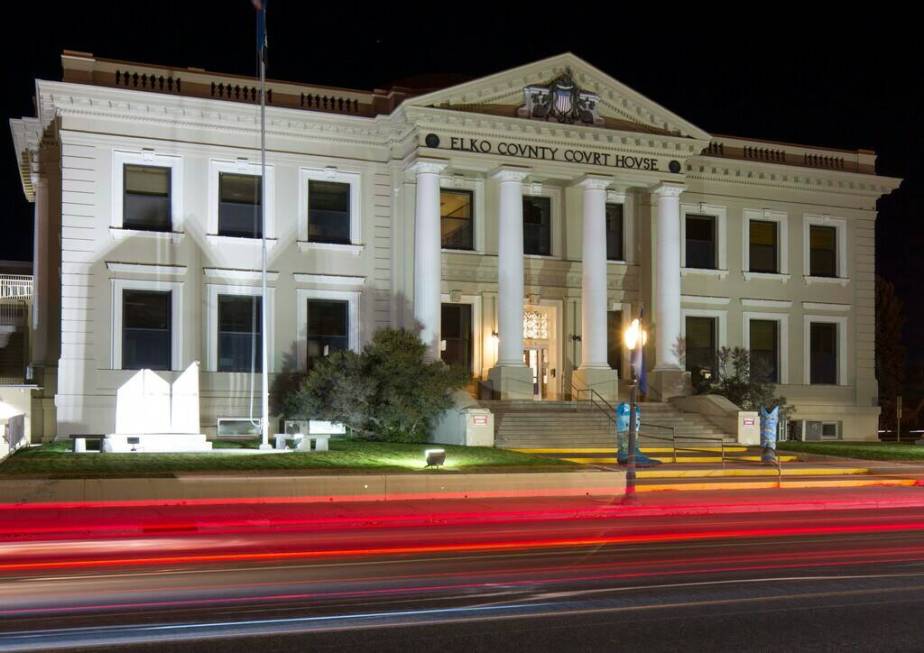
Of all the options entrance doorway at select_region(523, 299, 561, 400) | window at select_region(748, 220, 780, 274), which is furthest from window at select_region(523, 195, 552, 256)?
window at select_region(748, 220, 780, 274)

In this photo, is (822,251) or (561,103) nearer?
(561,103)

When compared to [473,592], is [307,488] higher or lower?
lower

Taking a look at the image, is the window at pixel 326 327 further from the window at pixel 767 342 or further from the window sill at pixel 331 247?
the window at pixel 767 342

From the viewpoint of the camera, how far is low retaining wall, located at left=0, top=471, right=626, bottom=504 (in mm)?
18891

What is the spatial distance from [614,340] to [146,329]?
1607cm

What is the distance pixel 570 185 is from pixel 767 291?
362 inches

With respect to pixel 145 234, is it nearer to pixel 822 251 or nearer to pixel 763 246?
pixel 763 246

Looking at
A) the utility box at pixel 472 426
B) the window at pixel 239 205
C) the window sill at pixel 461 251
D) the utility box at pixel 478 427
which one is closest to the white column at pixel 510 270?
the window sill at pixel 461 251

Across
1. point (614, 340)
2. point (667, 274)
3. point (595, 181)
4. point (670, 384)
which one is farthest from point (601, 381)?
point (595, 181)

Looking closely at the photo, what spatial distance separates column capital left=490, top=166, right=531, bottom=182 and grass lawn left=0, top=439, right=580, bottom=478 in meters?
10.0

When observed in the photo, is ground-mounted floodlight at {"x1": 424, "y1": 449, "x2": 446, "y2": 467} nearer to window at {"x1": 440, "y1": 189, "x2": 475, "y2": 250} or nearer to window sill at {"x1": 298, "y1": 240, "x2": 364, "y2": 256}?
window sill at {"x1": 298, "y1": 240, "x2": 364, "y2": 256}

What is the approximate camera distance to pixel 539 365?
3734 cm

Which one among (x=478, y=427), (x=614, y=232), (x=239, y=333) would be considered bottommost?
(x=478, y=427)

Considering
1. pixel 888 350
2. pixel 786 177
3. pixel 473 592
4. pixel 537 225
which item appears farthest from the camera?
pixel 888 350
